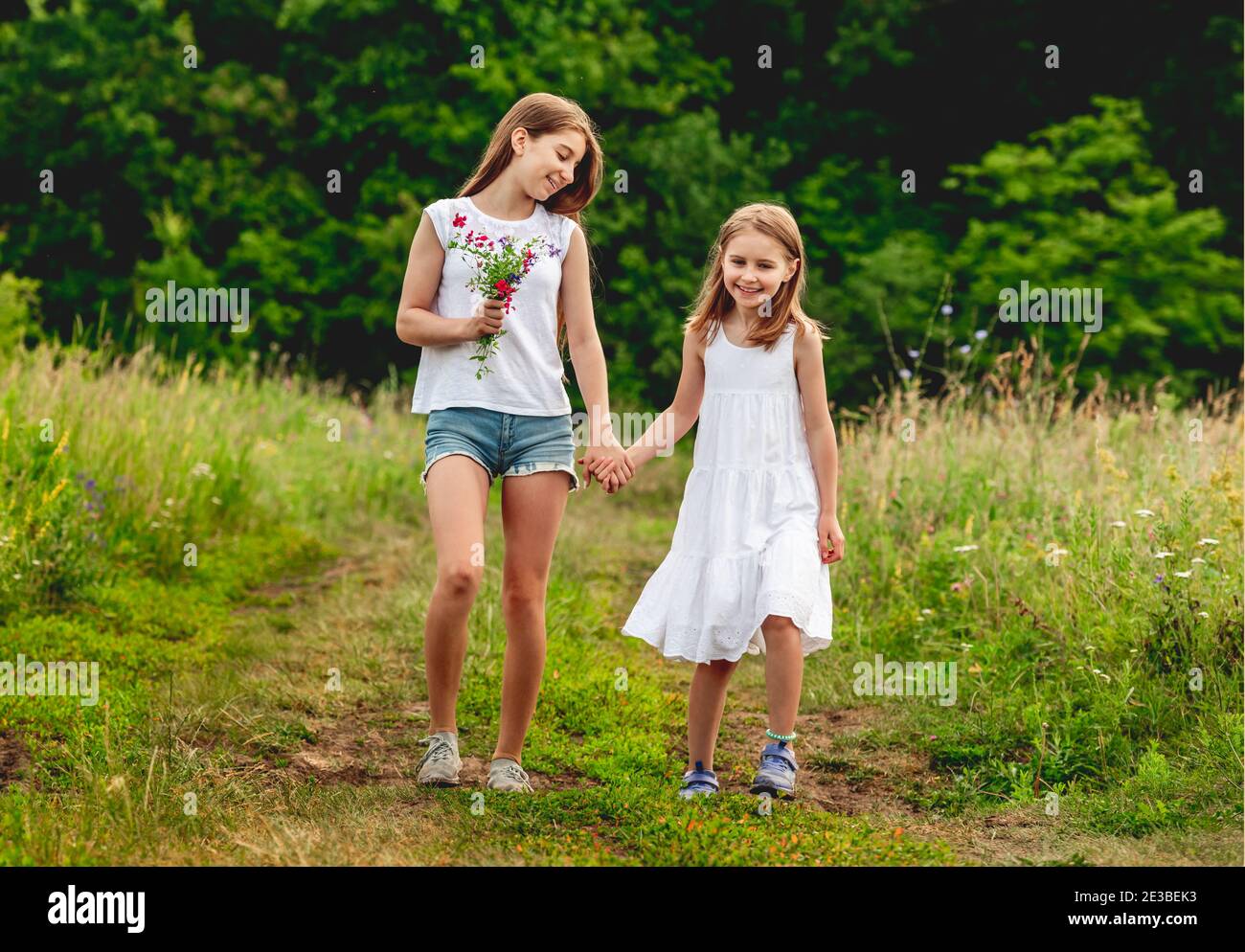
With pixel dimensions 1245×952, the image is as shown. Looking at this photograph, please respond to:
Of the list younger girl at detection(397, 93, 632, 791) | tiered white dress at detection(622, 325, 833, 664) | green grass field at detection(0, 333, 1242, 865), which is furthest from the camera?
tiered white dress at detection(622, 325, 833, 664)

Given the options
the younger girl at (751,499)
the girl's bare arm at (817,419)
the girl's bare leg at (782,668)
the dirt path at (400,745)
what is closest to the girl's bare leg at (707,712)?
the younger girl at (751,499)

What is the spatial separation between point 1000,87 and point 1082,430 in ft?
39.0

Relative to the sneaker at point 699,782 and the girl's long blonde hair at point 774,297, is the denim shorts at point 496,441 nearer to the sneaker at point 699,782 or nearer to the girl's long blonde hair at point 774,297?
the girl's long blonde hair at point 774,297

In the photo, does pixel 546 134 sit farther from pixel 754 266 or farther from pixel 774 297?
pixel 774 297

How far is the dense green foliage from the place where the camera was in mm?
15828

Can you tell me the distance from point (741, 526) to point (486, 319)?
1.06 m

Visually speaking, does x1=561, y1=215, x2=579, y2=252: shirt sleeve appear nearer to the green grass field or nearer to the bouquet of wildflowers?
the bouquet of wildflowers

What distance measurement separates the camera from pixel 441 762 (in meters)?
4.23

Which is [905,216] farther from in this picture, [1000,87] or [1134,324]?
[1134,324]

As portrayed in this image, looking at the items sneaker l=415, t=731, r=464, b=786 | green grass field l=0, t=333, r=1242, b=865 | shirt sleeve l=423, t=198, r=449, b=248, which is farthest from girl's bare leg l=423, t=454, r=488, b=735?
shirt sleeve l=423, t=198, r=449, b=248

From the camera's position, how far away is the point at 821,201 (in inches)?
687

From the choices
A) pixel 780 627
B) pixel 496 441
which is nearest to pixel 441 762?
pixel 496 441

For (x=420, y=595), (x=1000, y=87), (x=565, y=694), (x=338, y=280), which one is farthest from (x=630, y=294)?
(x=565, y=694)

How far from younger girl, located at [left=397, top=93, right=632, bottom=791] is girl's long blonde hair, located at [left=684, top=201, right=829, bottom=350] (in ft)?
1.38
